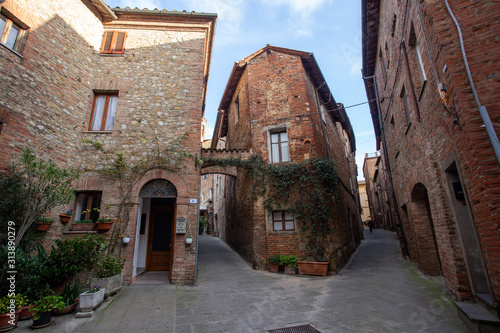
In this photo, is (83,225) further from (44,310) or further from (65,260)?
(44,310)

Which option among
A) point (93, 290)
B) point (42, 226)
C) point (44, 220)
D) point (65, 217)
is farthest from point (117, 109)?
point (93, 290)

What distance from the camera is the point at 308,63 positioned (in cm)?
1070

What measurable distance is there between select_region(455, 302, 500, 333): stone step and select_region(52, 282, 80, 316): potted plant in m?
6.65

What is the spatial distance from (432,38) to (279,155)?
6.06m

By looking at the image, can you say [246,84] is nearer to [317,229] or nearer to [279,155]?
[279,155]

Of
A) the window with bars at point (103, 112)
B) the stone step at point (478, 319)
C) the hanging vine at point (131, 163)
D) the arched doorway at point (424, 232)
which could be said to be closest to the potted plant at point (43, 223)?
the hanging vine at point (131, 163)

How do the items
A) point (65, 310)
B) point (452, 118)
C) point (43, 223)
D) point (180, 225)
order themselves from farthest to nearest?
point (180, 225), point (43, 223), point (65, 310), point (452, 118)

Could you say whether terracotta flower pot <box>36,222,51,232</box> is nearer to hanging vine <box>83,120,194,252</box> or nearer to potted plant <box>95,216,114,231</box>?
potted plant <box>95,216,114,231</box>

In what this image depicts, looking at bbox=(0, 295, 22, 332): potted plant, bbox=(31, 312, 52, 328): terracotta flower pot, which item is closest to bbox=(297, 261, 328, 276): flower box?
bbox=(31, 312, 52, 328): terracotta flower pot

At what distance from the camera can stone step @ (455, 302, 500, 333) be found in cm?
322

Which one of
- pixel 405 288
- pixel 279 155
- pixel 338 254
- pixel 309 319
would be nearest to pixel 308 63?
pixel 279 155

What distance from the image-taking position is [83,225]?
252 inches

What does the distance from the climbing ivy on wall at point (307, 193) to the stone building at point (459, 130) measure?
106 inches

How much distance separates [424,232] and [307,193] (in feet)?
11.8
